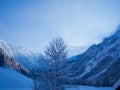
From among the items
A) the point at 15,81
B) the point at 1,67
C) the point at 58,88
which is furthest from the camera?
the point at 1,67

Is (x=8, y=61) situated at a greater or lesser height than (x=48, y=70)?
greater

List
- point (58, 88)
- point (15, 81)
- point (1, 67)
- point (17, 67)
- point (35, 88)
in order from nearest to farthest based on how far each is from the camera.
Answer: point (58, 88)
point (35, 88)
point (15, 81)
point (1, 67)
point (17, 67)

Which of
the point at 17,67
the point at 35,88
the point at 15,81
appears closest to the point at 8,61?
the point at 17,67

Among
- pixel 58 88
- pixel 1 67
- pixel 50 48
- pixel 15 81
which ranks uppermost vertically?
pixel 1 67

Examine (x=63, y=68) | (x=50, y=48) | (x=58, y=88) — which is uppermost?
(x=50, y=48)

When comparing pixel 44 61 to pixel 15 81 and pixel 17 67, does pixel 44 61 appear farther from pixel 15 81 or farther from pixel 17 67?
pixel 17 67

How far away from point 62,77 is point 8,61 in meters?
102

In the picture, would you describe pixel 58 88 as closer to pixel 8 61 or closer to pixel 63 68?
pixel 63 68

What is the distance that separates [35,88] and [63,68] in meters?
4.47

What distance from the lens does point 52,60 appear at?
25641 millimetres

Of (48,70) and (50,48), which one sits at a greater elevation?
(50,48)

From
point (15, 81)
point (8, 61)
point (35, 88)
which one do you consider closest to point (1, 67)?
point (8, 61)

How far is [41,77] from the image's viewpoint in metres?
27.8

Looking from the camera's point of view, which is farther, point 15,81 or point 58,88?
point 15,81
